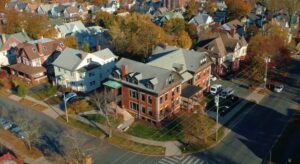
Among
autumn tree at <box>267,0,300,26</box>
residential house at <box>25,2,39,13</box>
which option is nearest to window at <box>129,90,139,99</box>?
autumn tree at <box>267,0,300,26</box>

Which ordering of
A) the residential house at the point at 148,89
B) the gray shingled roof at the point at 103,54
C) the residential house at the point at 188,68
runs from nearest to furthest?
the residential house at the point at 148,89, the residential house at the point at 188,68, the gray shingled roof at the point at 103,54

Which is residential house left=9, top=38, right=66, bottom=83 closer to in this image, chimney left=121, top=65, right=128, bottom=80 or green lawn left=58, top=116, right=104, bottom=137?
green lawn left=58, top=116, right=104, bottom=137

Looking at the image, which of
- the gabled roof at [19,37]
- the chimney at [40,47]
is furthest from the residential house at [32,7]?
the chimney at [40,47]

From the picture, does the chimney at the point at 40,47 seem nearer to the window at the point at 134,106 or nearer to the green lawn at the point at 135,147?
the window at the point at 134,106

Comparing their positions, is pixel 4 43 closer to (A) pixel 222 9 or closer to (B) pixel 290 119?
(B) pixel 290 119

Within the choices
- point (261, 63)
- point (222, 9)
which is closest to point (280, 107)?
point (261, 63)

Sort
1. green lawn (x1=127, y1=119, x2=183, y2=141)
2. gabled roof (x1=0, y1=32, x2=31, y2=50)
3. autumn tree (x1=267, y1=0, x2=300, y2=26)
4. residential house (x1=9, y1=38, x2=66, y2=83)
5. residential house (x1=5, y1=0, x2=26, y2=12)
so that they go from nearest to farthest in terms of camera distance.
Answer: green lawn (x1=127, y1=119, x2=183, y2=141) < residential house (x1=9, y1=38, x2=66, y2=83) < gabled roof (x1=0, y1=32, x2=31, y2=50) < autumn tree (x1=267, y1=0, x2=300, y2=26) < residential house (x1=5, y1=0, x2=26, y2=12)
